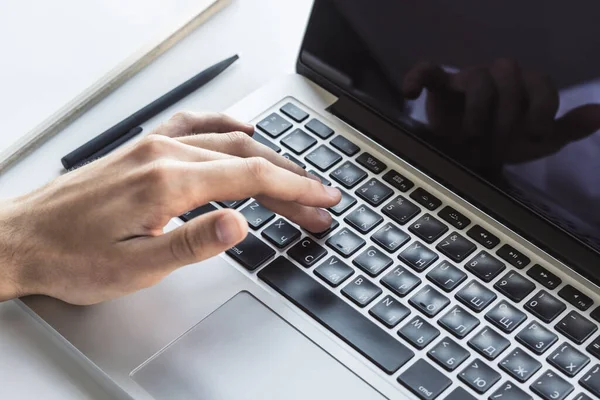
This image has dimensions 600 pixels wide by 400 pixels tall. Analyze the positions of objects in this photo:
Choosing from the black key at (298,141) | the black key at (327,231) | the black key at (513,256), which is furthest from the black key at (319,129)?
the black key at (513,256)

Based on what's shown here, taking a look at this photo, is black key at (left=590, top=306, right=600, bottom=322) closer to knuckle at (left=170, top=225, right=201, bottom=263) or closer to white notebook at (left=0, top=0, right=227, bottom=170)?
knuckle at (left=170, top=225, right=201, bottom=263)

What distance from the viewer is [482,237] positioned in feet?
2.45

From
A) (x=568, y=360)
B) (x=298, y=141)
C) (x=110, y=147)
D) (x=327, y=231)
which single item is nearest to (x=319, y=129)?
(x=298, y=141)

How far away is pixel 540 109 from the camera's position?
703 millimetres

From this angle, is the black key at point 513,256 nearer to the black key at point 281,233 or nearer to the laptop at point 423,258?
the laptop at point 423,258

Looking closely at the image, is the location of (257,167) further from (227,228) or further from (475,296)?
(475,296)

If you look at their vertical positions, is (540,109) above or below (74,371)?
above

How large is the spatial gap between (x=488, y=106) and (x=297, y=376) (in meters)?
0.30

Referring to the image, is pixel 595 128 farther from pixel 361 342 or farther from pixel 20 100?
pixel 20 100

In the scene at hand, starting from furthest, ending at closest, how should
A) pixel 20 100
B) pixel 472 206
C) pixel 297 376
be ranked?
1. pixel 20 100
2. pixel 472 206
3. pixel 297 376

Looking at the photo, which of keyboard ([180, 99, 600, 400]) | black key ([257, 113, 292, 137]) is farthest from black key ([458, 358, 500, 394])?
black key ([257, 113, 292, 137])

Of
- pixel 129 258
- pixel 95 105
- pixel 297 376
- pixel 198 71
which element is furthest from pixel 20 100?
pixel 297 376

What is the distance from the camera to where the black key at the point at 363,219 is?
2.46 feet

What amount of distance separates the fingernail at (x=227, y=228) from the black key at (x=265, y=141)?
192 mm
